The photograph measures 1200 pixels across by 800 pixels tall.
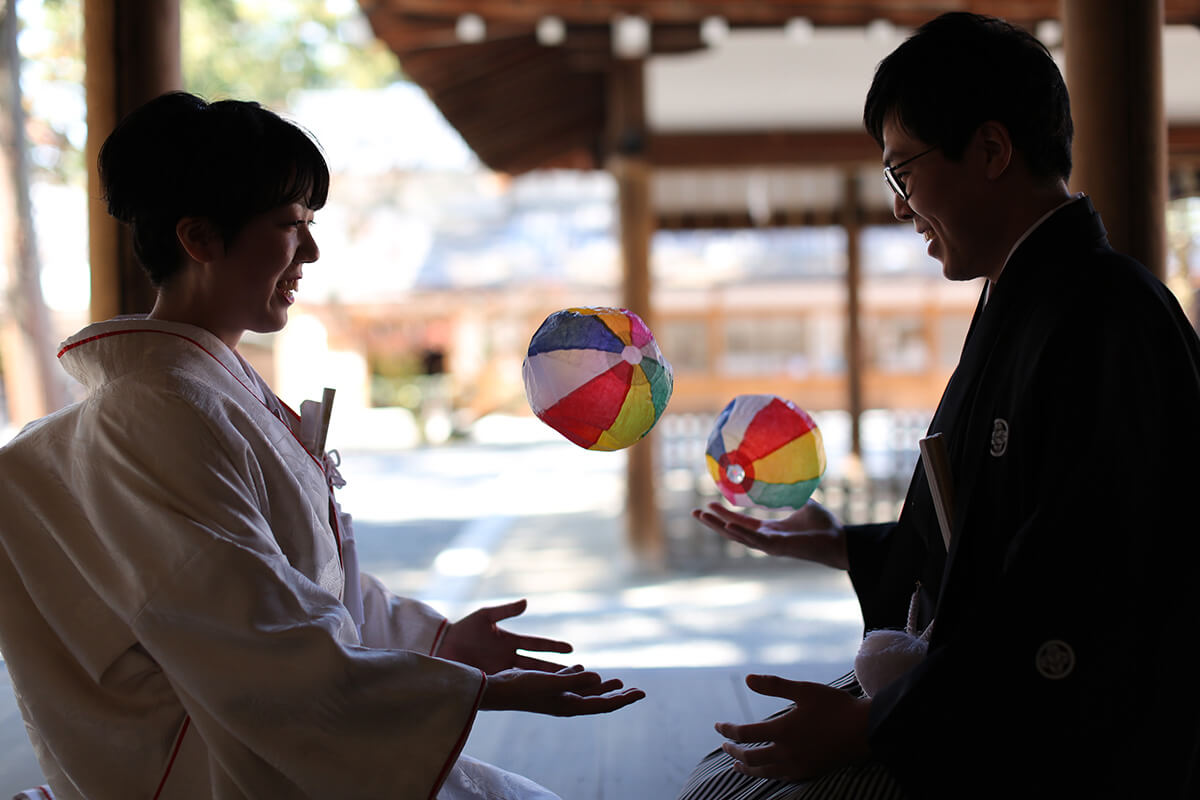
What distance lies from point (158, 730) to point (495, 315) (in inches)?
678

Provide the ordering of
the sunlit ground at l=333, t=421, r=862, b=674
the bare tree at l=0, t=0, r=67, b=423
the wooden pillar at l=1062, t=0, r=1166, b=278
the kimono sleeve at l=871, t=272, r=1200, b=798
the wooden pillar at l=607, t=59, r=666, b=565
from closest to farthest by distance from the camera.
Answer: the kimono sleeve at l=871, t=272, r=1200, b=798, the wooden pillar at l=1062, t=0, r=1166, b=278, the sunlit ground at l=333, t=421, r=862, b=674, the wooden pillar at l=607, t=59, r=666, b=565, the bare tree at l=0, t=0, r=67, b=423

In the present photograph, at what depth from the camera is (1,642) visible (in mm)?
1393

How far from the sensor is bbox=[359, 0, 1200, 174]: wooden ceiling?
4.77 m

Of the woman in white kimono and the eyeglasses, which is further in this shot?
the eyeglasses

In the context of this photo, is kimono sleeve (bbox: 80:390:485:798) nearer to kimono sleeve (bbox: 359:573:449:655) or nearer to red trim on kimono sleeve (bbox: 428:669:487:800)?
red trim on kimono sleeve (bbox: 428:669:487:800)

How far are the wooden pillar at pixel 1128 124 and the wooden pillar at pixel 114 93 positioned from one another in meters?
2.07

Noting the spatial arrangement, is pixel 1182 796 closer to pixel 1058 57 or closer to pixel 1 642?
pixel 1 642

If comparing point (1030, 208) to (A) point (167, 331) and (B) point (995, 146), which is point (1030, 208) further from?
(A) point (167, 331)

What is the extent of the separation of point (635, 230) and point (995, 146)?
4.88 m

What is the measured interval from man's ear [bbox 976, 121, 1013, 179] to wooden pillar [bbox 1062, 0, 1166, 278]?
30.6 inches

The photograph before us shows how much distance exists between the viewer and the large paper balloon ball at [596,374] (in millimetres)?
1691

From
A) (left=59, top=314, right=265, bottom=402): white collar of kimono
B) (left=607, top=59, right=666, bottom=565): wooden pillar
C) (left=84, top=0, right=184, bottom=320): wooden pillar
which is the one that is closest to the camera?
→ (left=59, top=314, right=265, bottom=402): white collar of kimono

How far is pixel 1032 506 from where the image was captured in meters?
1.25

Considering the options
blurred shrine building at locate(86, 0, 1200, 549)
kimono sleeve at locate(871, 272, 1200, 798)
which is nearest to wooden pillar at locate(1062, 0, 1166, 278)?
blurred shrine building at locate(86, 0, 1200, 549)
